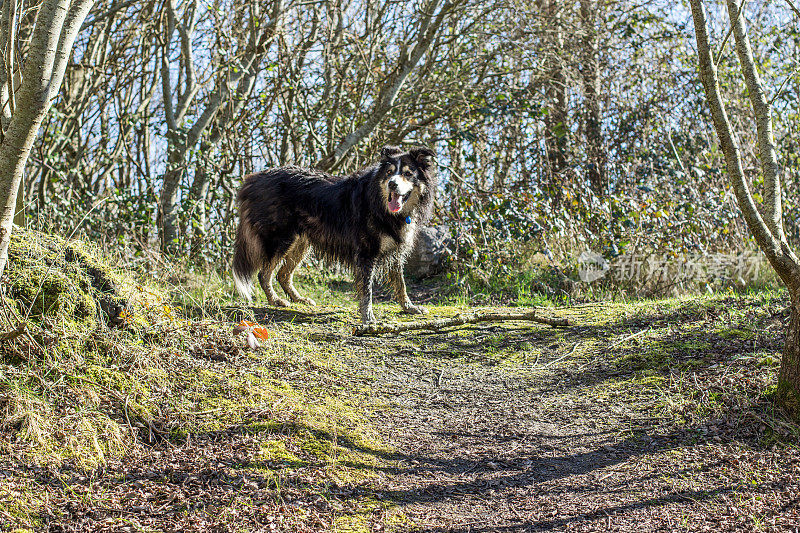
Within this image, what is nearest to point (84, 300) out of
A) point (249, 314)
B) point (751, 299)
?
point (249, 314)

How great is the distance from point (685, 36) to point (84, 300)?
7550 mm

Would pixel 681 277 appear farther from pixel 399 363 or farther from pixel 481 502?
pixel 481 502

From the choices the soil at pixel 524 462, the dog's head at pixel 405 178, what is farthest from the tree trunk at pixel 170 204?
the soil at pixel 524 462

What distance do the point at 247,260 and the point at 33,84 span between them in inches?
155

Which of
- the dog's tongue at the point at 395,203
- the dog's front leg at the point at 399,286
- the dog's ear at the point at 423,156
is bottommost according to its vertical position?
the dog's front leg at the point at 399,286

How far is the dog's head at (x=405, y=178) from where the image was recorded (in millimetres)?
5742

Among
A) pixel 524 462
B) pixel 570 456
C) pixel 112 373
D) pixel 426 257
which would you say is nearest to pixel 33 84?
pixel 112 373

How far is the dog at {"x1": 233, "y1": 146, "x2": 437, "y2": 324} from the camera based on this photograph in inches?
232

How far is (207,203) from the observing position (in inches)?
303

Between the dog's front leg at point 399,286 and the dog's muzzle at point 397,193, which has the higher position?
the dog's muzzle at point 397,193

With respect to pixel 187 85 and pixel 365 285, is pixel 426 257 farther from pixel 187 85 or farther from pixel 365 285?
pixel 187 85

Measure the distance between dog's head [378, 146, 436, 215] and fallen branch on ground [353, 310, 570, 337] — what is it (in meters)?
1.06

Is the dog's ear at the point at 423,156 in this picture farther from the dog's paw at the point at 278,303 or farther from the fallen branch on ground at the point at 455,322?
the dog's paw at the point at 278,303

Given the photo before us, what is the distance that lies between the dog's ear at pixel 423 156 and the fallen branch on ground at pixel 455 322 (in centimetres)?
142
